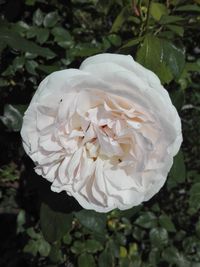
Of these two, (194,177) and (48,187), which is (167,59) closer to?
(48,187)

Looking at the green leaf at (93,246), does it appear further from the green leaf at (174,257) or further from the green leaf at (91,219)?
the green leaf at (91,219)

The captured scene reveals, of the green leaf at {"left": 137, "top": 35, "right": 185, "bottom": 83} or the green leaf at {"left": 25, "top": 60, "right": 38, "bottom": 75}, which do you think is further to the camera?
the green leaf at {"left": 25, "top": 60, "right": 38, "bottom": 75}

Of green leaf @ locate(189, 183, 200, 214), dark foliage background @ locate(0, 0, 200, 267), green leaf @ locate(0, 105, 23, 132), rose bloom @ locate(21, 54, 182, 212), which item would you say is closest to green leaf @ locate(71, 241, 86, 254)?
dark foliage background @ locate(0, 0, 200, 267)

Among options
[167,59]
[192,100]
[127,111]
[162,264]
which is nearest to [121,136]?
[127,111]

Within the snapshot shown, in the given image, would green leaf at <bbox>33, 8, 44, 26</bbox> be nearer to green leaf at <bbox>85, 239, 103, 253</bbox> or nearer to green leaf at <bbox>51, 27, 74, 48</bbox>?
green leaf at <bbox>51, 27, 74, 48</bbox>

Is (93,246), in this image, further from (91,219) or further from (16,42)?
(16,42)

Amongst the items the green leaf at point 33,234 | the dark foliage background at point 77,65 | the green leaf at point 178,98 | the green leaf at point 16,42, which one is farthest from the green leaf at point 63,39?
the green leaf at point 33,234

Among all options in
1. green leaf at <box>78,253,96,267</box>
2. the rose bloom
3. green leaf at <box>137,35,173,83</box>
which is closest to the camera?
the rose bloom
